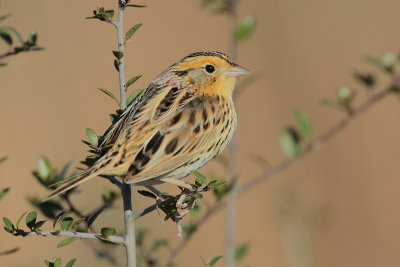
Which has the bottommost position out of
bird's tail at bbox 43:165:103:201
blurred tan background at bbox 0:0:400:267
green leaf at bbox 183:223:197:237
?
blurred tan background at bbox 0:0:400:267

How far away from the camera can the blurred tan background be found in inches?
377

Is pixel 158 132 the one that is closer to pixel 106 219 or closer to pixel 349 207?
pixel 106 219

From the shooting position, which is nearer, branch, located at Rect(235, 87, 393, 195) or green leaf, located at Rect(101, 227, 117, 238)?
green leaf, located at Rect(101, 227, 117, 238)

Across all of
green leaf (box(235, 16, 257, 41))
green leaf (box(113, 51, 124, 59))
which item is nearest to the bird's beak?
green leaf (box(235, 16, 257, 41))

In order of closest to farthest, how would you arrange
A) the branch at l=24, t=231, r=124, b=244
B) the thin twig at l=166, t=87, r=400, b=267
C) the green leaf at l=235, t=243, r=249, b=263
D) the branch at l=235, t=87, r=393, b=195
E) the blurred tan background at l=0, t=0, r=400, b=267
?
1. the branch at l=24, t=231, r=124, b=244
2. the thin twig at l=166, t=87, r=400, b=267
3. the branch at l=235, t=87, r=393, b=195
4. the green leaf at l=235, t=243, r=249, b=263
5. the blurred tan background at l=0, t=0, r=400, b=267

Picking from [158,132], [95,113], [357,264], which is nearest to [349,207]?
[357,264]

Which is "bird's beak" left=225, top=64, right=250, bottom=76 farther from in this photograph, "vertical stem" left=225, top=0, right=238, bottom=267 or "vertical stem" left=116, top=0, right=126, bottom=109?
"vertical stem" left=116, top=0, right=126, bottom=109

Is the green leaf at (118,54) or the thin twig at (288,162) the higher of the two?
the green leaf at (118,54)

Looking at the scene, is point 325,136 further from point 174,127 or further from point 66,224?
point 66,224

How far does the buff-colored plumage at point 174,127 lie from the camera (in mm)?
3154

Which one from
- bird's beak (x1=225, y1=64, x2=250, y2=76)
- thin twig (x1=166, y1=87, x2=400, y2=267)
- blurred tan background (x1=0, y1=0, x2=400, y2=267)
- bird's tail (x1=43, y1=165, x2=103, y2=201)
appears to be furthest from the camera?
blurred tan background (x1=0, y1=0, x2=400, y2=267)

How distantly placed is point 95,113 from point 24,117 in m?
1.25

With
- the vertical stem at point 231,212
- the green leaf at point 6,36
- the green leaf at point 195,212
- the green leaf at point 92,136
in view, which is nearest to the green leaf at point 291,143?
the vertical stem at point 231,212

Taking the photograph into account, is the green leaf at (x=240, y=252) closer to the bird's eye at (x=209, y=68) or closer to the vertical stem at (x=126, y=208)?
the bird's eye at (x=209, y=68)
